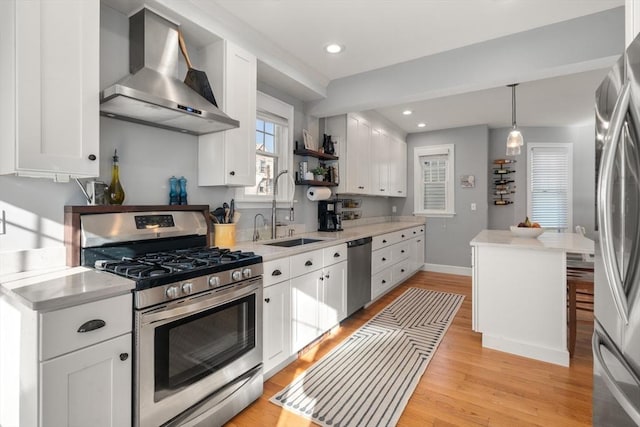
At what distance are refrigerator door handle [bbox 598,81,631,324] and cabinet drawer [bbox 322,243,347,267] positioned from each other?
2017 mm

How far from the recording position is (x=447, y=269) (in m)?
5.72

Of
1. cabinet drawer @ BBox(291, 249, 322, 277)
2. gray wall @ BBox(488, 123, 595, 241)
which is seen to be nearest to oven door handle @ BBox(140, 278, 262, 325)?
cabinet drawer @ BBox(291, 249, 322, 277)

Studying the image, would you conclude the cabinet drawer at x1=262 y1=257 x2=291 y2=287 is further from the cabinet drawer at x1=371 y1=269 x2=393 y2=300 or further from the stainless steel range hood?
the cabinet drawer at x1=371 y1=269 x2=393 y2=300

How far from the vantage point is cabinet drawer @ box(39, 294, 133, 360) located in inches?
46.2

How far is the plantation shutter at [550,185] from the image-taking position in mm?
5605

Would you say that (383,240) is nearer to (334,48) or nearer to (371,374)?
(371,374)

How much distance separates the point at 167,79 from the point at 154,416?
6.22 ft

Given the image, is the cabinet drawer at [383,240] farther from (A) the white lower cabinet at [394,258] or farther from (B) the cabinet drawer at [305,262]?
(B) the cabinet drawer at [305,262]

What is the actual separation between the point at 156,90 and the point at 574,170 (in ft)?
21.3

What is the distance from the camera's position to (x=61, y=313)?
1.21m

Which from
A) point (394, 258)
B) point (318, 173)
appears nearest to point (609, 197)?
point (318, 173)

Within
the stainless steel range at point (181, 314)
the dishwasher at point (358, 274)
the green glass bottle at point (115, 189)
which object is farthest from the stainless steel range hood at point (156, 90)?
the dishwasher at point (358, 274)

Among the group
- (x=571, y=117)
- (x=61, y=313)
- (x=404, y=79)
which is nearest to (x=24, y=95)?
(x=61, y=313)

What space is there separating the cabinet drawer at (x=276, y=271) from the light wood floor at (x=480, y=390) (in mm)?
709
